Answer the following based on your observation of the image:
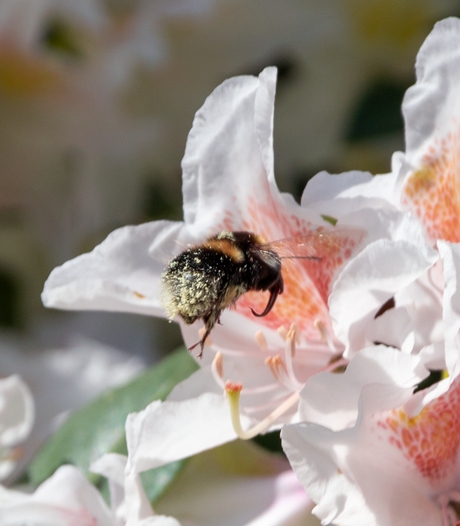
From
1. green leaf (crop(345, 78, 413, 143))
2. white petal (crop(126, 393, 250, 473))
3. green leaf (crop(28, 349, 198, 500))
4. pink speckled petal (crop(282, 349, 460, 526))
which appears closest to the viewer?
pink speckled petal (crop(282, 349, 460, 526))

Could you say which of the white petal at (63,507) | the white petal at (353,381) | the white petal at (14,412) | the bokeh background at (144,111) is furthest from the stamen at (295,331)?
the bokeh background at (144,111)

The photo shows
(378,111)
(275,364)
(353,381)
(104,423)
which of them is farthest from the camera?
(378,111)

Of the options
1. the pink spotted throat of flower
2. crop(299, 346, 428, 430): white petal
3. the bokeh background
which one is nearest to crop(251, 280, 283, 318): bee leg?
the pink spotted throat of flower

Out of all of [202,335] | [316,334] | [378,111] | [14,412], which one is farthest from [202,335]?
[378,111]

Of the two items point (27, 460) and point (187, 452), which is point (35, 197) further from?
point (187, 452)

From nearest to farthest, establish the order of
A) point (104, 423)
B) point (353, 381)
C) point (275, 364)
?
point (353, 381) → point (275, 364) → point (104, 423)

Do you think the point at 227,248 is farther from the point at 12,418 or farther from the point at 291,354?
the point at 12,418

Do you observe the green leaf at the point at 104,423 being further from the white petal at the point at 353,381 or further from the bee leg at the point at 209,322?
the white petal at the point at 353,381

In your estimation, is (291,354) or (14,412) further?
(14,412)

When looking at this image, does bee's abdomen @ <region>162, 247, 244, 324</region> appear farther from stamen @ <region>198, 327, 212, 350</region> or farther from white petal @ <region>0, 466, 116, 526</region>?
white petal @ <region>0, 466, 116, 526</region>
